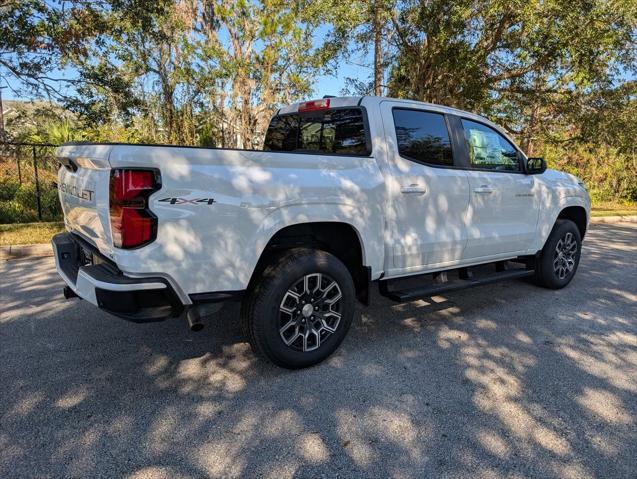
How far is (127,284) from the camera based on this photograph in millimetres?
2488

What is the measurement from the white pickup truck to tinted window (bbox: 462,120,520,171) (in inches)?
0.7

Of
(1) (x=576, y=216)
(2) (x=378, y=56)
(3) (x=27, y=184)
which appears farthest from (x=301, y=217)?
(2) (x=378, y=56)

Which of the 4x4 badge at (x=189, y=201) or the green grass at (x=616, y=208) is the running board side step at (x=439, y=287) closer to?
the 4x4 badge at (x=189, y=201)

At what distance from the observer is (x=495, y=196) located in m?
4.31

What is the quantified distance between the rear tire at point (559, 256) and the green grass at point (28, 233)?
7.30 m

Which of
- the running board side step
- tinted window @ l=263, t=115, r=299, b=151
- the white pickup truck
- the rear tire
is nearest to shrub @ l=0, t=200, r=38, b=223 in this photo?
the white pickup truck

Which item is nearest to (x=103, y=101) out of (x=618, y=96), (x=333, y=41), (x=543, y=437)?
(x=333, y=41)

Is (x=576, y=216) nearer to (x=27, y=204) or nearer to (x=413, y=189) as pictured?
(x=413, y=189)

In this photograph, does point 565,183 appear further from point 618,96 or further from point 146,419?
point 618,96

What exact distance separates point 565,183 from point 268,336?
13.5 ft

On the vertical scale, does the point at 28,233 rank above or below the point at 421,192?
below

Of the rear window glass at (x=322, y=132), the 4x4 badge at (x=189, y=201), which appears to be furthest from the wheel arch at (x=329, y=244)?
the rear window glass at (x=322, y=132)

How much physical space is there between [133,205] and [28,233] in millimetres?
6510

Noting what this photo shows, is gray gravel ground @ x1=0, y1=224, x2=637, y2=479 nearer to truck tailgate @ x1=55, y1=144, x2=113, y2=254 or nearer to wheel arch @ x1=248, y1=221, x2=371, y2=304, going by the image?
wheel arch @ x1=248, y1=221, x2=371, y2=304
